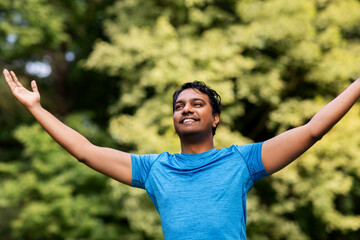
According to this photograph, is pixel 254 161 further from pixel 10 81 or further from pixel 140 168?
pixel 10 81

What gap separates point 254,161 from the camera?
196 cm

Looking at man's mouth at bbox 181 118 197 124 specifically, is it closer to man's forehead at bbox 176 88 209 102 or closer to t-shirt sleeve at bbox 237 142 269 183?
man's forehead at bbox 176 88 209 102

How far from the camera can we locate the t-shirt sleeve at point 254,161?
195cm

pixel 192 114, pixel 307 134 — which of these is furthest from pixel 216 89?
pixel 307 134

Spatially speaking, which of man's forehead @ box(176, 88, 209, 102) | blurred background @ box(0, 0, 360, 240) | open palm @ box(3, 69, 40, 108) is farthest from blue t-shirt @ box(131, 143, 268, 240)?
blurred background @ box(0, 0, 360, 240)

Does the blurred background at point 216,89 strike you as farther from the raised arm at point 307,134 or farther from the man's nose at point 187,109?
the raised arm at point 307,134

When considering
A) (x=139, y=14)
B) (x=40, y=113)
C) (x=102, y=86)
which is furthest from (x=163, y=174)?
(x=102, y=86)

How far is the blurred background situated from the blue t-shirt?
516 cm

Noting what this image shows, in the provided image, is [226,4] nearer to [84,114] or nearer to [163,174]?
[84,114]

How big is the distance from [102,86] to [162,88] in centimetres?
427

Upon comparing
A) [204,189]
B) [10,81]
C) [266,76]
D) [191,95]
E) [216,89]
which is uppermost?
[266,76]

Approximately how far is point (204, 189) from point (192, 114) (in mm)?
380

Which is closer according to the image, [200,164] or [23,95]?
[200,164]

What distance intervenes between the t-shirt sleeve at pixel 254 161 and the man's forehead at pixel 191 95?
0.37 metres
